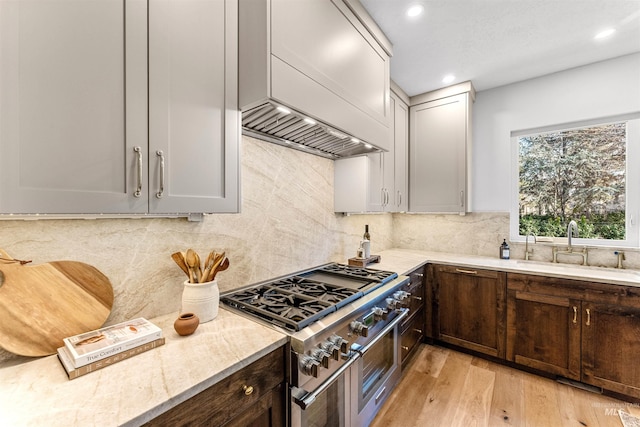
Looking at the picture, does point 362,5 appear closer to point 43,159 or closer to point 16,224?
point 43,159

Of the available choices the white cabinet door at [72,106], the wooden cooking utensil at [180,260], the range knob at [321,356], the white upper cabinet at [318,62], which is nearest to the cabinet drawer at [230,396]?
the range knob at [321,356]

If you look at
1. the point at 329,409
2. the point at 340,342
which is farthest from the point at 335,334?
the point at 329,409

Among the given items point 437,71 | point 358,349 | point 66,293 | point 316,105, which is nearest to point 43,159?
point 66,293

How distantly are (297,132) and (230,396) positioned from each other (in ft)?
4.51

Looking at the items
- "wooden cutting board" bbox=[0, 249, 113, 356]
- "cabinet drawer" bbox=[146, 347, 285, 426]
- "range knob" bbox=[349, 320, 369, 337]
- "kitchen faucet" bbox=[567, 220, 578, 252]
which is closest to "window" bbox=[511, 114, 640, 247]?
"kitchen faucet" bbox=[567, 220, 578, 252]

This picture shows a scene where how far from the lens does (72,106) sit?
0.77 meters

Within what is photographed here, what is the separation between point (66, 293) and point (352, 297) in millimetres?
1227

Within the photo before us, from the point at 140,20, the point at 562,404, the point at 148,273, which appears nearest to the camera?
the point at 140,20

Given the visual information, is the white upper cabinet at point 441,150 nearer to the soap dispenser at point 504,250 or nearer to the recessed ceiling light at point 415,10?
the soap dispenser at point 504,250

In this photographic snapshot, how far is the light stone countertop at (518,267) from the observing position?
1955 mm

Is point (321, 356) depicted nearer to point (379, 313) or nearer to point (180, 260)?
point (379, 313)

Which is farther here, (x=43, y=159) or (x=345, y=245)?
(x=345, y=245)

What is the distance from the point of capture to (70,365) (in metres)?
0.79

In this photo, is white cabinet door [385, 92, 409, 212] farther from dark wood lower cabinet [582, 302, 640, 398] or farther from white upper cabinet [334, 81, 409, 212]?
dark wood lower cabinet [582, 302, 640, 398]
